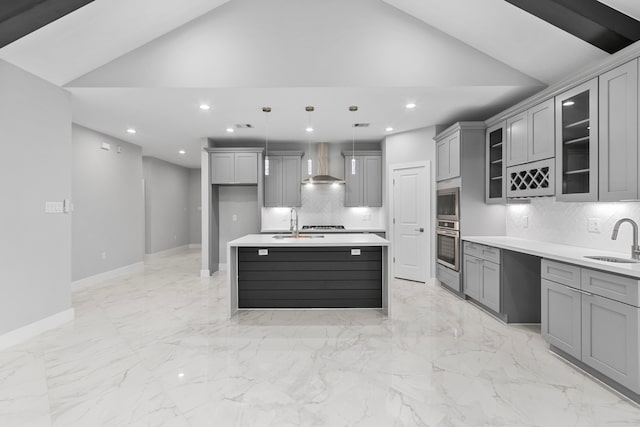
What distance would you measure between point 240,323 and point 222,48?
10.5ft

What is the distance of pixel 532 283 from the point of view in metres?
3.50

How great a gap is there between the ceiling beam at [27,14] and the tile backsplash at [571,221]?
5.14 metres

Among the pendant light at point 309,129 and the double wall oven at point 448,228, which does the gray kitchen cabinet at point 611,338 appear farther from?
the pendant light at point 309,129

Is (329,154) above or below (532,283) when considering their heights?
above

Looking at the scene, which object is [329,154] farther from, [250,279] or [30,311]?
[30,311]

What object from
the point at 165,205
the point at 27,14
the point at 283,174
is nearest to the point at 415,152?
the point at 283,174

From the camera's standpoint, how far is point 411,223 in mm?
5543

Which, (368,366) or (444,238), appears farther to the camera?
(444,238)

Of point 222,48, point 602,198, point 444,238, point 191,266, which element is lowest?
point 191,266

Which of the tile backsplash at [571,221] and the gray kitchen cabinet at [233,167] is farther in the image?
the gray kitchen cabinet at [233,167]

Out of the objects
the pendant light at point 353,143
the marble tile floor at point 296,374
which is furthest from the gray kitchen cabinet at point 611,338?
the pendant light at point 353,143

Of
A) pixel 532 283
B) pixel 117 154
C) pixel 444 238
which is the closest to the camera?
pixel 532 283

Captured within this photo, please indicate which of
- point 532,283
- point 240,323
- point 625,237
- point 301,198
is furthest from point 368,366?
point 301,198

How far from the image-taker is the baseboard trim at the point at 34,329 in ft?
9.67
